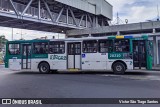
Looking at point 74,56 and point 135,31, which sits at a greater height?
point 135,31

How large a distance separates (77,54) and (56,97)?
9.55 meters

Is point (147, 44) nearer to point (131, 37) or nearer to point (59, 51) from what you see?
point (131, 37)

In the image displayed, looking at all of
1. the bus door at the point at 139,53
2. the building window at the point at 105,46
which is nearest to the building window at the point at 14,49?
the building window at the point at 105,46

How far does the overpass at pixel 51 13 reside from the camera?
25.7 m

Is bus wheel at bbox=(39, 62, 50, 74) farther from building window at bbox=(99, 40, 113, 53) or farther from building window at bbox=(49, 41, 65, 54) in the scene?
building window at bbox=(99, 40, 113, 53)

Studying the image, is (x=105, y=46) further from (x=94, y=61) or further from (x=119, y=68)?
(x=119, y=68)

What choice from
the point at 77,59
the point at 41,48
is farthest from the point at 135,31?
the point at 41,48

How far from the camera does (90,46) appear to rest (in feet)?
56.1

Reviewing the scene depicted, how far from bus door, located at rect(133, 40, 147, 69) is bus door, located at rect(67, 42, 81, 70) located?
4.63 m

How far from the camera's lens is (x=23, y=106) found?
6570 millimetres

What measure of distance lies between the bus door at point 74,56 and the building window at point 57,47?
66 cm

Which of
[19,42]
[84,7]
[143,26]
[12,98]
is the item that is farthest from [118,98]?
[84,7]

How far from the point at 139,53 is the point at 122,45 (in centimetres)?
147

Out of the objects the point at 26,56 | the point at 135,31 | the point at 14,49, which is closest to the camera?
the point at 26,56
